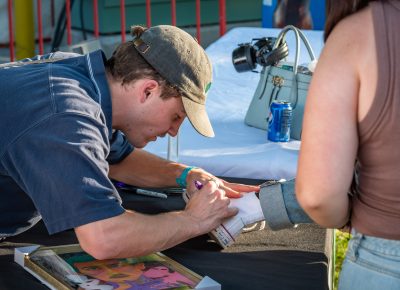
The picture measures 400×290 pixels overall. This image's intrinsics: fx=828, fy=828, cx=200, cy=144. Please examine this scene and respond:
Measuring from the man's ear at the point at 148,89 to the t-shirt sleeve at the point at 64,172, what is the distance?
0.95ft

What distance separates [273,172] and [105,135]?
0.95m

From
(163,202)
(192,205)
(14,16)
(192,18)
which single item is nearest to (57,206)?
(192,205)

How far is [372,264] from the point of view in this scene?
1617 mm

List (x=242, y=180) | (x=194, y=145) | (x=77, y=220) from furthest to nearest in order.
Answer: (x=194, y=145), (x=242, y=180), (x=77, y=220)

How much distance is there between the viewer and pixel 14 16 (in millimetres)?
6355

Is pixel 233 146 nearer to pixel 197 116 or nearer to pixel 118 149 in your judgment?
pixel 118 149

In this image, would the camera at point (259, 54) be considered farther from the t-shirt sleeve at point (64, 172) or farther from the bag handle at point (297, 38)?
the t-shirt sleeve at point (64, 172)

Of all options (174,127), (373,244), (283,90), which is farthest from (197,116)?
(283,90)

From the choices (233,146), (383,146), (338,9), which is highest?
(338,9)

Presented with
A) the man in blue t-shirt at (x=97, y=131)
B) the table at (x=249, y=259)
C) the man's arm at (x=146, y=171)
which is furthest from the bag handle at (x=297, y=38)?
the table at (x=249, y=259)

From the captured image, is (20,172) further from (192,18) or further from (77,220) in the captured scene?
(192,18)

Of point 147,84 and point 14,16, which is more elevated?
point 147,84

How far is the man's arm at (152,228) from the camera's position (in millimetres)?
1909

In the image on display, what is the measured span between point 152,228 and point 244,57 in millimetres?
1540
